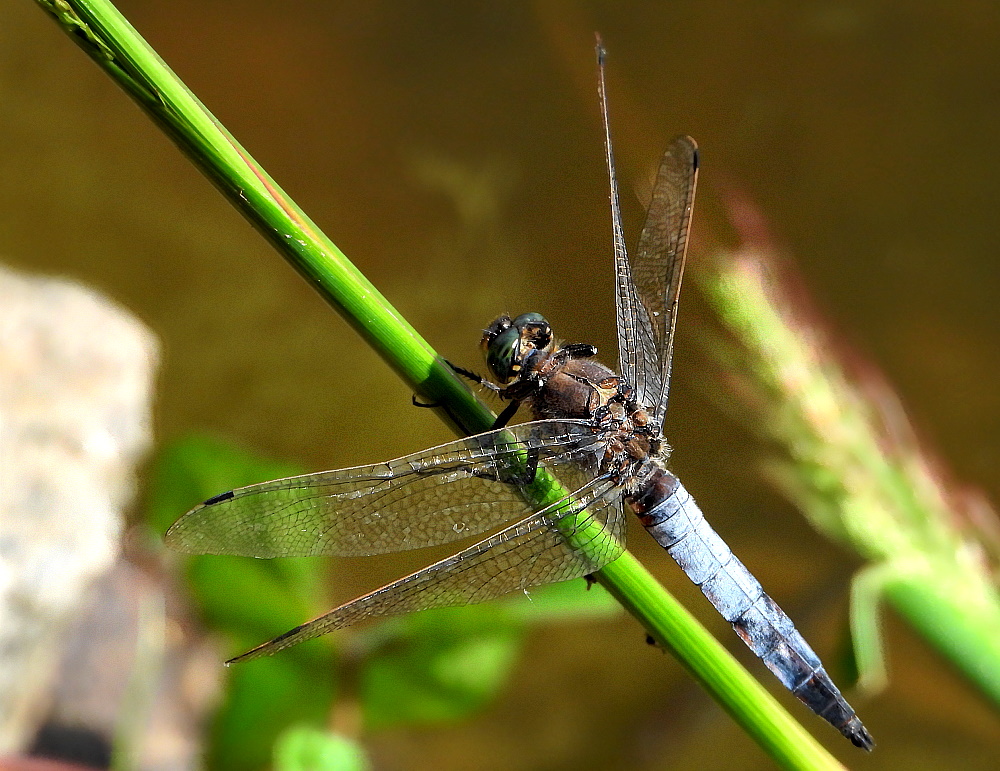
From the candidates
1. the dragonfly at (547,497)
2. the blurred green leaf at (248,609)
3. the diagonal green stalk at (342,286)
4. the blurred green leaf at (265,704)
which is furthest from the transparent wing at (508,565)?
the blurred green leaf at (265,704)

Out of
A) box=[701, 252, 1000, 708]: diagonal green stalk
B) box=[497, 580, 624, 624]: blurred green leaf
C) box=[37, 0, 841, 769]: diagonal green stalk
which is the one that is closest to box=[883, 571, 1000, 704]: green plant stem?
box=[701, 252, 1000, 708]: diagonal green stalk

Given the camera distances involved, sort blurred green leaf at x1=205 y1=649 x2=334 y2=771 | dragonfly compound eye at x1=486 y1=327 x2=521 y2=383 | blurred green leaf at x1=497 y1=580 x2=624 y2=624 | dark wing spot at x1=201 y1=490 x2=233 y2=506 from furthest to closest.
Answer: blurred green leaf at x1=205 y1=649 x2=334 y2=771 < blurred green leaf at x1=497 y1=580 x2=624 y2=624 < dragonfly compound eye at x1=486 y1=327 x2=521 y2=383 < dark wing spot at x1=201 y1=490 x2=233 y2=506

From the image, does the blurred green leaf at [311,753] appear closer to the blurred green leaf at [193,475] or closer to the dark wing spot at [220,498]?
the blurred green leaf at [193,475]

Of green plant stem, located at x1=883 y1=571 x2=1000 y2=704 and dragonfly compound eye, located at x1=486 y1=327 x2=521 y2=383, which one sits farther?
dragonfly compound eye, located at x1=486 y1=327 x2=521 y2=383

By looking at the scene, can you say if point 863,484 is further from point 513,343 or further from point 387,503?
point 387,503

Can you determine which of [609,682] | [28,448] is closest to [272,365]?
[28,448]

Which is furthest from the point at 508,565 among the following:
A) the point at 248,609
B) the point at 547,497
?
the point at 248,609

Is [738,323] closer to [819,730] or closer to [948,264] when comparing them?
[819,730]

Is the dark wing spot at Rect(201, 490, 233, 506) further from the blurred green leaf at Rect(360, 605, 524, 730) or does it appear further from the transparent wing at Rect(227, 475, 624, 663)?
the blurred green leaf at Rect(360, 605, 524, 730)
